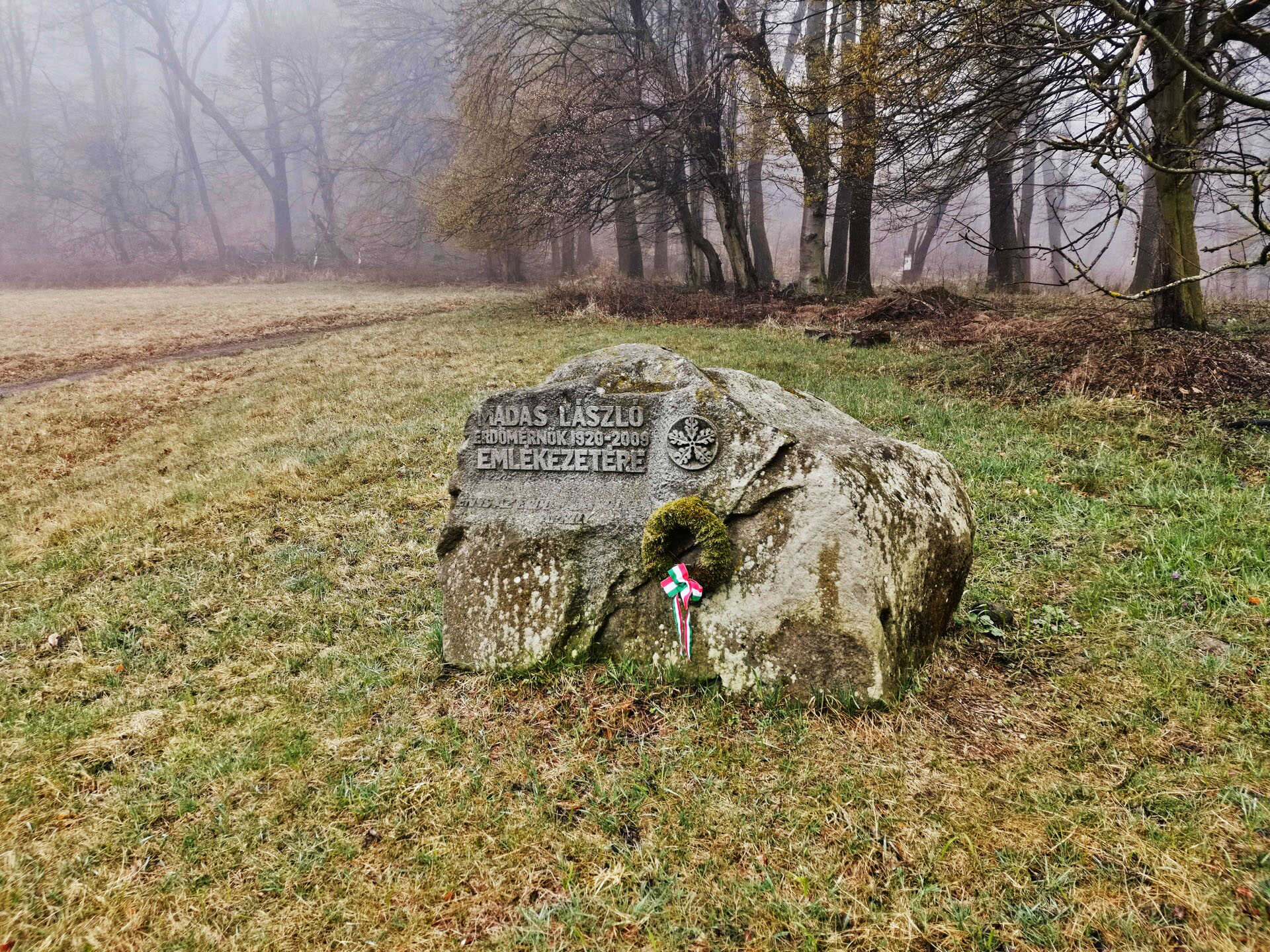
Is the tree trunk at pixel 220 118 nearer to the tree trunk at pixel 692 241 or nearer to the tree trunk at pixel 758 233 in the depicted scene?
the tree trunk at pixel 758 233

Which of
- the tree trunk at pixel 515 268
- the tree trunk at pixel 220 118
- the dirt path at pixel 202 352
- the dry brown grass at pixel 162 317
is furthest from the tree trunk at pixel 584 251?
the tree trunk at pixel 220 118

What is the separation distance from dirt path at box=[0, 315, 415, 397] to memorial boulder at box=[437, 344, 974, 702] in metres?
13.5

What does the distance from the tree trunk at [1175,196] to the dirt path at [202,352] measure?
16502mm

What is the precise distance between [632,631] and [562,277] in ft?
89.2

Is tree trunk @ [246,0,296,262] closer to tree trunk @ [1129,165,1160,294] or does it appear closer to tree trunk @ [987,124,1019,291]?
tree trunk @ [987,124,1019,291]

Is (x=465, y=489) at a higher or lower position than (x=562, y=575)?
higher

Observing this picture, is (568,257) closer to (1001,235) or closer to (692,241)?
(692,241)

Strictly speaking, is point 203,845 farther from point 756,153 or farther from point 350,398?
point 756,153

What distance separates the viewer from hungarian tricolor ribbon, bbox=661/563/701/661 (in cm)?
305

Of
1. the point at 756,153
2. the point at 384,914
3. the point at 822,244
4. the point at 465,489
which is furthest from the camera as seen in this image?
the point at 822,244

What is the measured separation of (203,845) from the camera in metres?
2.54

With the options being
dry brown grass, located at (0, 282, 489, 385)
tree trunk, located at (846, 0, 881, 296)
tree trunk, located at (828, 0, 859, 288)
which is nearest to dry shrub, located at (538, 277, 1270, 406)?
tree trunk, located at (846, 0, 881, 296)

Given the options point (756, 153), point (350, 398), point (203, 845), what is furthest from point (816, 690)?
point (756, 153)

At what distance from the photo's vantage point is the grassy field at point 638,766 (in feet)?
7.00
